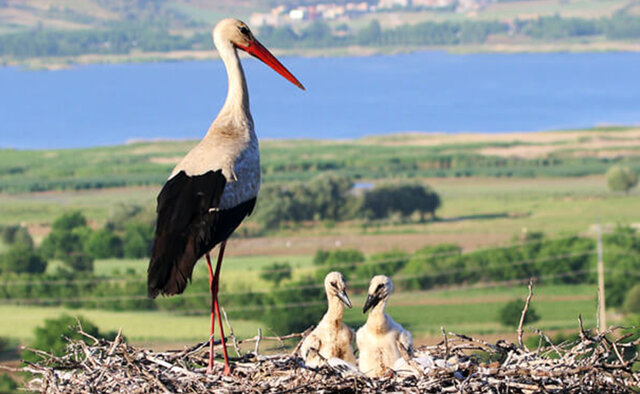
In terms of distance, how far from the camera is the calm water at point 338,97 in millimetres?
139000

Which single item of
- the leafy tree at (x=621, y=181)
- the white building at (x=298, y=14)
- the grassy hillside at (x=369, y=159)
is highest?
the white building at (x=298, y=14)

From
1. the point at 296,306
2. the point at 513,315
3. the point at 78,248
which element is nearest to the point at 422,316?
the point at 296,306

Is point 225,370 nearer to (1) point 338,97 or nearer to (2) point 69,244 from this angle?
(2) point 69,244

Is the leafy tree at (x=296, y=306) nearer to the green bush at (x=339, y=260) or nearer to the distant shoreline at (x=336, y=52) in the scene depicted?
the green bush at (x=339, y=260)

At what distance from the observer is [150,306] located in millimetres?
46406

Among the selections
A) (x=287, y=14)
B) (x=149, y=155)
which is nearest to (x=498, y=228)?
(x=149, y=155)

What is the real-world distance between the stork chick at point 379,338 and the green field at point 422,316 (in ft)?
94.7

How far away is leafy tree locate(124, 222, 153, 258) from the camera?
57.4 metres

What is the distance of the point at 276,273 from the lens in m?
51.2

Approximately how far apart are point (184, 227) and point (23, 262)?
5216 cm

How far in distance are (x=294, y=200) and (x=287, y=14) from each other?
78616mm

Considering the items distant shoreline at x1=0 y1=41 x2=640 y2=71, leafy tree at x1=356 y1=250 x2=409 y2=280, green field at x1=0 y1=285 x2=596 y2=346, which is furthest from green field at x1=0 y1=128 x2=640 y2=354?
distant shoreline at x1=0 y1=41 x2=640 y2=71

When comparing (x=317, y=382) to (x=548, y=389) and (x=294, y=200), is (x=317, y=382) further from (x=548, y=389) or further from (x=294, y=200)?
(x=294, y=200)

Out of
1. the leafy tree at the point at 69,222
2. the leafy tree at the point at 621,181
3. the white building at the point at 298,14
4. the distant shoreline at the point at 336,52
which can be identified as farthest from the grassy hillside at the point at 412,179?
the white building at the point at 298,14
